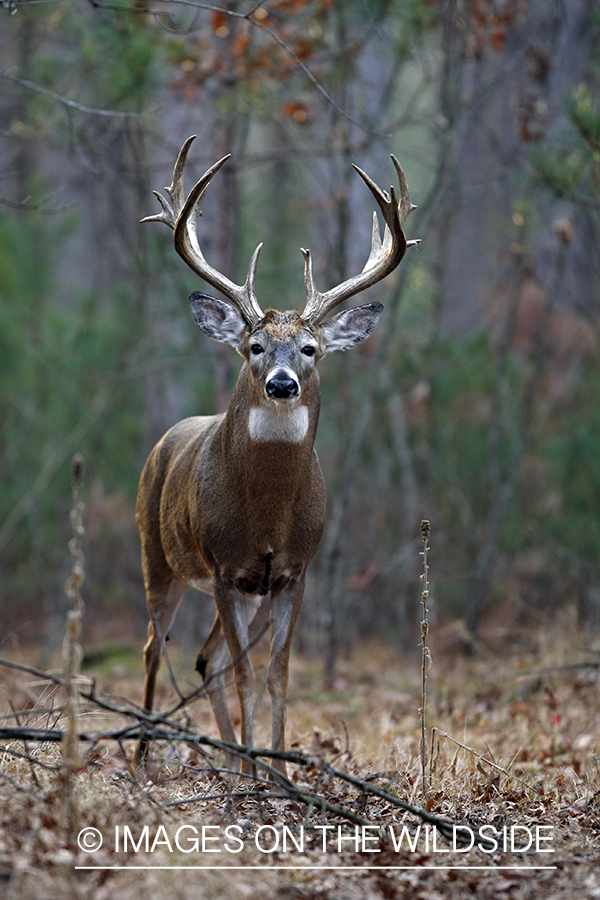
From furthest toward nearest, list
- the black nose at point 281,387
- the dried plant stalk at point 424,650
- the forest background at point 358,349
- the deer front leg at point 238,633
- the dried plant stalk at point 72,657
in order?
the forest background at point 358,349 < the deer front leg at point 238,633 < the black nose at point 281,387 < the dried plant stalk at point 424,650 < the dried plant stalk at point 72,657

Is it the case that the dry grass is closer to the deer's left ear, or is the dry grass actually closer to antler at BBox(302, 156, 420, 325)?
the deer's left ear

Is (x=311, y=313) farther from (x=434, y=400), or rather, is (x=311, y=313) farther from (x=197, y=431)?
(x=434, y=400)

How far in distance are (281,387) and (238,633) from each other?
1.33 m

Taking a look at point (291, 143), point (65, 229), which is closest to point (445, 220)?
point (291, 143)

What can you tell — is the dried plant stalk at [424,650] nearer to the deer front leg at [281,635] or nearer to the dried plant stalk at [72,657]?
the deer front leg at [281,635]

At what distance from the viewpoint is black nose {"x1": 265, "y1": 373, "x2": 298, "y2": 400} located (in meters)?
4.70

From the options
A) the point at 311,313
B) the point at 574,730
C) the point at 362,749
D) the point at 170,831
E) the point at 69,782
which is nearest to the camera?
the point at 69,782

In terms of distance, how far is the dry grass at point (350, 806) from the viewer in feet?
10.7

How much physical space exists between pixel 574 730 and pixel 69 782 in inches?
161

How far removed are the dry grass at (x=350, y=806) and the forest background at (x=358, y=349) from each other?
6.33 ft

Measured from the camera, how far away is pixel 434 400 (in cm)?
1088

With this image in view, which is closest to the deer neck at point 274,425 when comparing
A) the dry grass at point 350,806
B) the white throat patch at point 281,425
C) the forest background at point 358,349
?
the white throat patch at point 281,425

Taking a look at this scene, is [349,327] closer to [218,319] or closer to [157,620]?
[218,319]

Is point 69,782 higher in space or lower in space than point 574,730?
lower
